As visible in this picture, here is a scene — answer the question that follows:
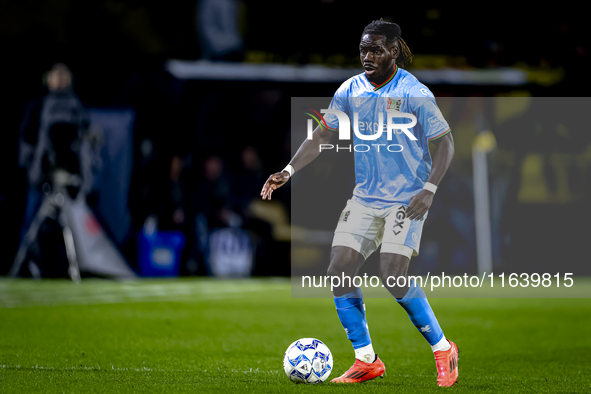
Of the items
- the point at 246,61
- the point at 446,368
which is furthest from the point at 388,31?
the point at 246,61

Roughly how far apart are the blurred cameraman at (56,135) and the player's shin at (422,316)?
8964 mm

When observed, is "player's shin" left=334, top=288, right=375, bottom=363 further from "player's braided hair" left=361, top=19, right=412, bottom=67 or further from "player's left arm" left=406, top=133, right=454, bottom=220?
"player's braided hair" left=361, top=19, right=412, bottom=67

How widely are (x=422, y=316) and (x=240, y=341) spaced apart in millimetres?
2352

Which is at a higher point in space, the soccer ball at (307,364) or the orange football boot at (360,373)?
the soccer ball at (307,364)

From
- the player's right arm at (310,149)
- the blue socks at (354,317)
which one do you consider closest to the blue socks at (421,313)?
the blue socks at (354,317)

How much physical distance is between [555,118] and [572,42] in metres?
1.61

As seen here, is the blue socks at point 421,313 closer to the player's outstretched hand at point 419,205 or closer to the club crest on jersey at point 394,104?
the player's outstretched hand at point 419,205

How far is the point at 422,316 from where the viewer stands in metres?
4.47

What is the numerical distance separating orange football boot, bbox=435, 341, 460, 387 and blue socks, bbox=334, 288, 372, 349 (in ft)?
1.48

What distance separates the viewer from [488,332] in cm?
739

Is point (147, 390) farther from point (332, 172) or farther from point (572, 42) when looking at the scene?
point (572, 42)

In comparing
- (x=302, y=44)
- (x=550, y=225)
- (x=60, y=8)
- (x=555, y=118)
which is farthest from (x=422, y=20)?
(x=60, y=8)

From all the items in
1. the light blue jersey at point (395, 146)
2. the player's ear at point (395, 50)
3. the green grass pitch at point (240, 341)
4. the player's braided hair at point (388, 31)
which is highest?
the player's braided hair at point (388, 31)

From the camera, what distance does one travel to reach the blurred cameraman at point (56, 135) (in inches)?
481
